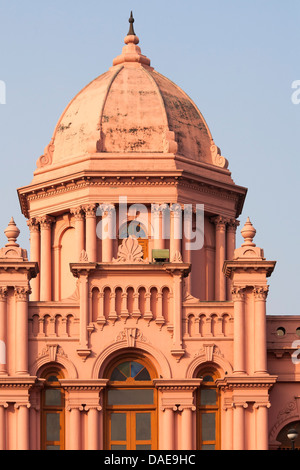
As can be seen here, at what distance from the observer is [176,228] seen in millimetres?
85500

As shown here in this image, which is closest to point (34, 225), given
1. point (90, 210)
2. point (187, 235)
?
point (90, 210)

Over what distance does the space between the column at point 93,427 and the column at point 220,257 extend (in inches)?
424

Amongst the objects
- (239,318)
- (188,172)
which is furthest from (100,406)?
(188,172)

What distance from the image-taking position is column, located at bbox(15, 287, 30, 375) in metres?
77.9

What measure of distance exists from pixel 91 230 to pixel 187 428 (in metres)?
11.6

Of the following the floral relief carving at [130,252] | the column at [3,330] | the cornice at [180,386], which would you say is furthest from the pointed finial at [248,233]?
the column at [3,330]

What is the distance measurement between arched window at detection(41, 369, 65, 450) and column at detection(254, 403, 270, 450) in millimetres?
7407

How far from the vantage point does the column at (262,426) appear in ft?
253

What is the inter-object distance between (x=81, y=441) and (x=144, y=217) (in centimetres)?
1217

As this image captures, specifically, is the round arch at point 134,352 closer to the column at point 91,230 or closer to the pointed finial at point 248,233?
the pointed finial at point 248,233

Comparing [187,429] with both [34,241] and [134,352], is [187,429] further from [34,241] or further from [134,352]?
[34,241]

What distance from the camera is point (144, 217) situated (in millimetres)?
85875

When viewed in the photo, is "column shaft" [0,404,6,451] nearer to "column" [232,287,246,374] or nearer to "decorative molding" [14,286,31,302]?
"decorative molding" [14,286,31,302]

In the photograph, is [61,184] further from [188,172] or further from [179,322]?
[179,322]
